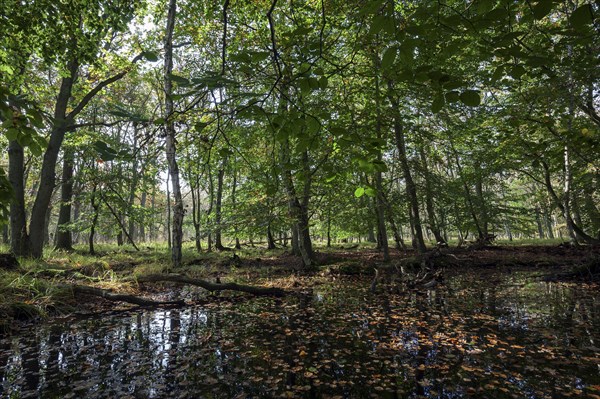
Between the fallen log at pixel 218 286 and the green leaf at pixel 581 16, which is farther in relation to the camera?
the fallen log at pixel 218 286

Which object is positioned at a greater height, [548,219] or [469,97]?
[469,97]

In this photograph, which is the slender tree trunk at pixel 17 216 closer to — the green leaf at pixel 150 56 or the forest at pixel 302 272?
the forest at pixel 302 272

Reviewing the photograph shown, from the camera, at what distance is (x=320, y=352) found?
3.76 metres

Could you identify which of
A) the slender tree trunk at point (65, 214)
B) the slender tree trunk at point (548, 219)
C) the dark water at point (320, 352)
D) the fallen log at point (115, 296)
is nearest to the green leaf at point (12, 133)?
the dark water at point (320, 352)

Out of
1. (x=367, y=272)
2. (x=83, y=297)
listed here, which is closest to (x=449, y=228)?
(x=367, y=272)

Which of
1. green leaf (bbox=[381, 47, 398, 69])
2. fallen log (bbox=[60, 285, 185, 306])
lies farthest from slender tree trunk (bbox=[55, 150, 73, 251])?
green leaf (bbox=[381, 47, 398, 69])

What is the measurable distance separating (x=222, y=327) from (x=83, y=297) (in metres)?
3.73

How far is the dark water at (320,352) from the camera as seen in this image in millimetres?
2877

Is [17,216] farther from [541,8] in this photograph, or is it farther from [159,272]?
[541,8]

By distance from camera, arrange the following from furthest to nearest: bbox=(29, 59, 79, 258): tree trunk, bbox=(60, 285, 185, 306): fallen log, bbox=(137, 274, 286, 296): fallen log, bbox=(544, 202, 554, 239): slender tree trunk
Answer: bbox=(544, 202, 554, 239): slender tree trunk < bbox=(29, 59, 79, 258): tree trunk < bbox=(137, 274, 286, 296): fallen log < bbox=(60, 285, 185, 306): fallen log

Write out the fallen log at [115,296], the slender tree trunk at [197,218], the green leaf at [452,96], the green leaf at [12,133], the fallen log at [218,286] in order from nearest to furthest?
the green leaf at [452,96] → the green leaf at [12,133] → the slender tree trunk at [197,218] → the fallen log at [115,296] → the fallen log at [218,286]

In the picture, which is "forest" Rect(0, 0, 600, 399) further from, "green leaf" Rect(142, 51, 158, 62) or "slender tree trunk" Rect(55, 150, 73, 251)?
"slender tree trunk" Rect(55, 150, 73, 251)

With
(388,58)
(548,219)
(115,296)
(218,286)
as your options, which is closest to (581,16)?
(388,58)

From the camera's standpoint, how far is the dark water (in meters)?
2.88
